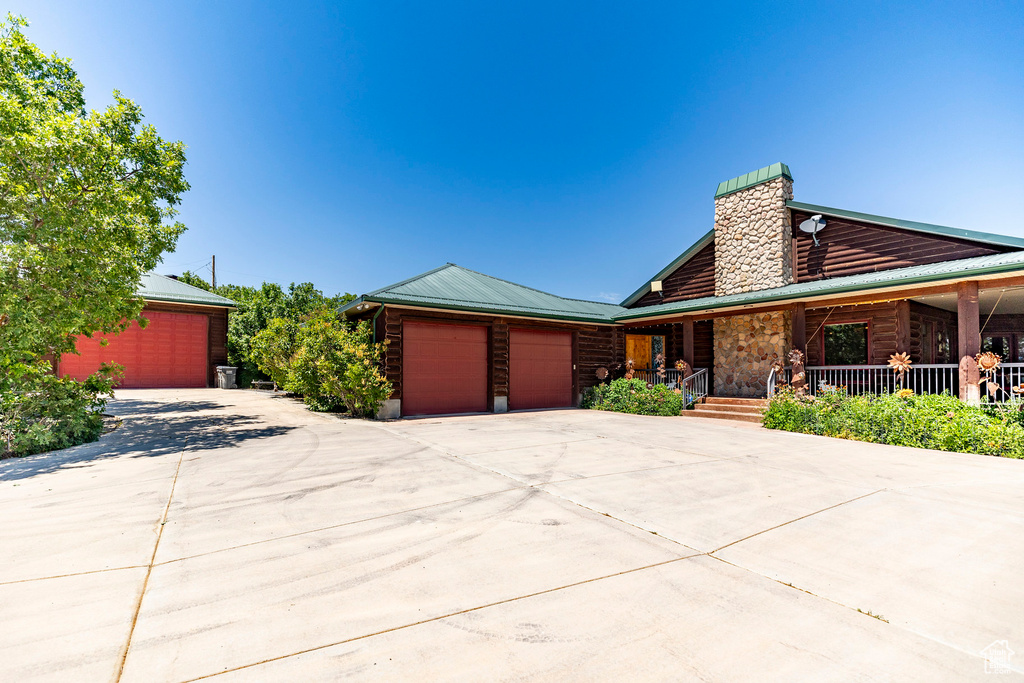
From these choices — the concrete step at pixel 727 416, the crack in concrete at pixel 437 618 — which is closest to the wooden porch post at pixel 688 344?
the concrete step at pixel 727 416

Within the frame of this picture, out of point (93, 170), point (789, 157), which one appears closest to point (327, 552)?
point (93, 170)

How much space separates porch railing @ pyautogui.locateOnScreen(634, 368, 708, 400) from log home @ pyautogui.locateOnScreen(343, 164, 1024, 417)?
0.05 metres

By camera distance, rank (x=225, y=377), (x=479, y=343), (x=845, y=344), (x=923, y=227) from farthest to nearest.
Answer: (x=225, y=377)
(x=845, y=344)
(x=479, y=343)
(x=923, y=227)

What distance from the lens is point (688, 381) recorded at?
529 inches

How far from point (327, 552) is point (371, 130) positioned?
1866 centimetres

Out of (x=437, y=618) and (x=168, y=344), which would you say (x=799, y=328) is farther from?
(x=168, y=344)

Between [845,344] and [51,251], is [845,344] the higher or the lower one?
the lower one

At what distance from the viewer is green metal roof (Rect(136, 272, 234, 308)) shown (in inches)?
706

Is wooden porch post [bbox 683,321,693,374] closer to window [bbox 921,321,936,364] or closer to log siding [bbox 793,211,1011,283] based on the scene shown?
log siding [bbox 793,211,1011,283]

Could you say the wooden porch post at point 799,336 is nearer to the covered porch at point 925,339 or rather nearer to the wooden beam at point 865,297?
the covered porch at point 925,339

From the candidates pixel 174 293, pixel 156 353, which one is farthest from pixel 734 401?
pixel 174 293

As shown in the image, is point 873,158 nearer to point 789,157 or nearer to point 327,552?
point 789,157

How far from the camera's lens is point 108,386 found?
829 cm

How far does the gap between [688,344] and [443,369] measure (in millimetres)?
7742
